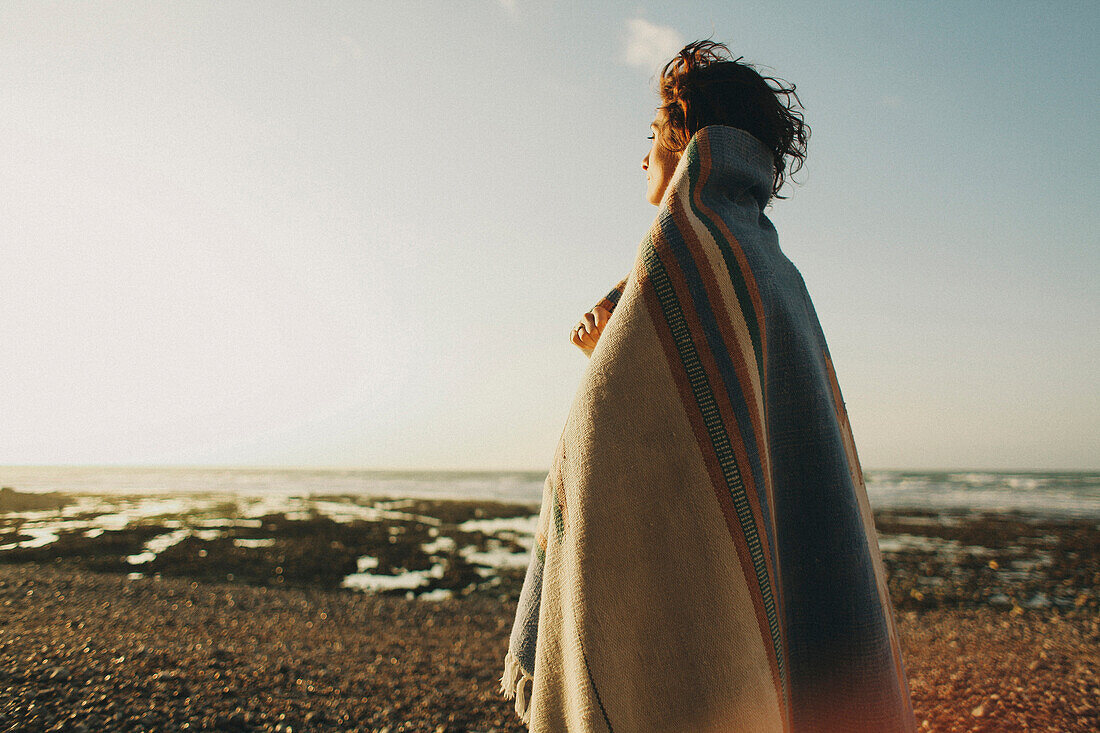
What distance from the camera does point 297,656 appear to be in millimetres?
5375

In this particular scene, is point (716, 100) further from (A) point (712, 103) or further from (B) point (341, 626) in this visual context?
(B) point (341, 626)

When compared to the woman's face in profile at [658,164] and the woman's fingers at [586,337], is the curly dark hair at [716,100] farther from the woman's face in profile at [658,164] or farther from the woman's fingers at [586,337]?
the woman's fingers at [586,337]


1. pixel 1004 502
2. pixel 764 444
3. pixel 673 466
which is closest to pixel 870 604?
pixel 764 444

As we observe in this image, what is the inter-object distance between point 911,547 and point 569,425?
52.9 ft

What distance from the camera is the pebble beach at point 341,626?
158 inches

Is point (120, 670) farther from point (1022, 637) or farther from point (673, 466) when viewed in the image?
point (1022, 637)

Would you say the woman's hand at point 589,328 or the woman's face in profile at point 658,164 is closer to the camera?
the woman's hand at point 589,328

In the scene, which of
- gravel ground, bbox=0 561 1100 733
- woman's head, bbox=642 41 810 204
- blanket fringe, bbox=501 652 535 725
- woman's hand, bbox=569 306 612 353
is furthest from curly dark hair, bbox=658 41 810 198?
gravel ground, bbox=0 561 1100 733

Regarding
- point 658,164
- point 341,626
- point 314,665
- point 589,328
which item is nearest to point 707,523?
point 589,328

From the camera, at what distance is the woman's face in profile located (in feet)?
5.02

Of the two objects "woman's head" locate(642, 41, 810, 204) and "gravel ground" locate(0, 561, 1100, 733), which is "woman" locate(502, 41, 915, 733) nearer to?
"woman's head" locate(642, 41, 810, 204)

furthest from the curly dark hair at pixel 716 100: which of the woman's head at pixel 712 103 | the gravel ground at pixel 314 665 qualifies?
the gravel ground at pixel 314 665

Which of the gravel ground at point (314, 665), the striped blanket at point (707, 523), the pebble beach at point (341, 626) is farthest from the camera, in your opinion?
the pebble beach at point (341, 626)

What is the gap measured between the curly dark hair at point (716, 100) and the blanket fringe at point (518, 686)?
1.38m
